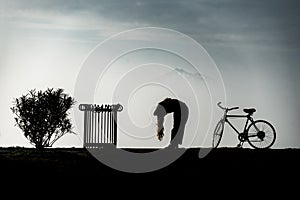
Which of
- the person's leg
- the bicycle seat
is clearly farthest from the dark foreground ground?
the bicycle seat

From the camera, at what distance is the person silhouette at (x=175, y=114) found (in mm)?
20062

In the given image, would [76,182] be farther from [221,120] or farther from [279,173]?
[221,120]

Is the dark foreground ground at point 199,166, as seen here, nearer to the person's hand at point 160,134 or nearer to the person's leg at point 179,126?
the person's leg at point 179,126

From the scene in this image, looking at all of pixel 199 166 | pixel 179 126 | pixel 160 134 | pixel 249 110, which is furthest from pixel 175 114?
pixel 249 110

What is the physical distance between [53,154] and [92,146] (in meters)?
4.17

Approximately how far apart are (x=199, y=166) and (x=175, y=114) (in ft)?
11.5

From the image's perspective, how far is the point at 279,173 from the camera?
1644cm

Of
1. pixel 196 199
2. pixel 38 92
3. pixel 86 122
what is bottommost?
pixel 196 199

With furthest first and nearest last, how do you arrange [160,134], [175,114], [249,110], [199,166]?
[249,110], [175,114], [160,134], [199,166]

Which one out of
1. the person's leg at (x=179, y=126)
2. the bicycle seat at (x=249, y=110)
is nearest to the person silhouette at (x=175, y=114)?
the person's leg at (x=179, y=126)

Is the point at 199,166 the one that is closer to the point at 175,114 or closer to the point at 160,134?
the point at 160,134

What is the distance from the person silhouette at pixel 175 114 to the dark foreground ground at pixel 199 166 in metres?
0.77

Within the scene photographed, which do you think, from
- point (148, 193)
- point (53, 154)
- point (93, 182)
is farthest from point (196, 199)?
point (53, 154)

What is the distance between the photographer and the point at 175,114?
2073 centimetres
